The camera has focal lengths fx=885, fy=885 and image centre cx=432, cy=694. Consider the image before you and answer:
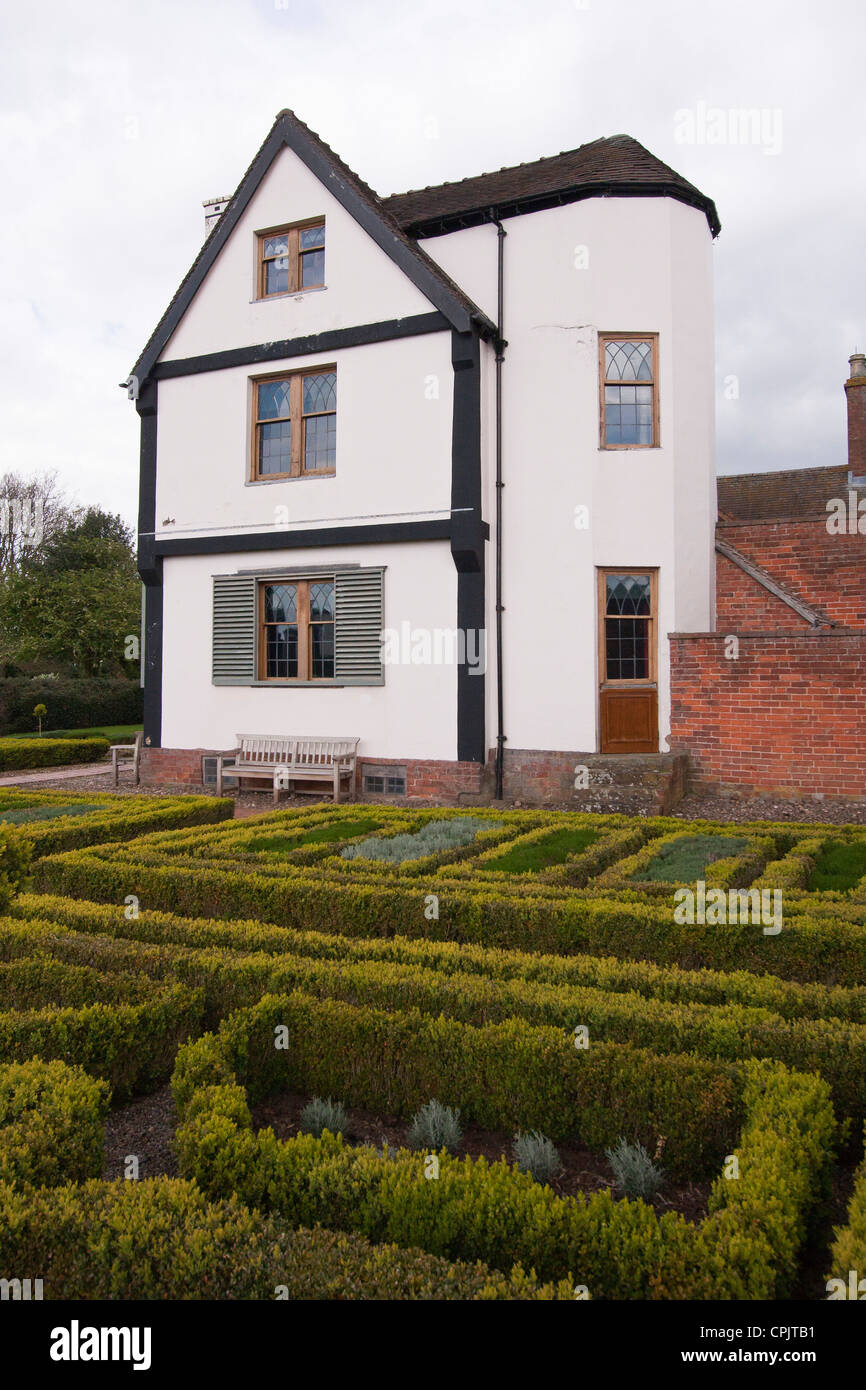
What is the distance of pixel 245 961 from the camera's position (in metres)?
5.32

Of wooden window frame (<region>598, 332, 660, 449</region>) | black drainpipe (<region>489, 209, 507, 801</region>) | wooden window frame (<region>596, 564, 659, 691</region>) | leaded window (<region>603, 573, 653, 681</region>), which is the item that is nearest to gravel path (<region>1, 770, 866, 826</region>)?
black drainpipe (<region>489, 209, 507, 801</region>)

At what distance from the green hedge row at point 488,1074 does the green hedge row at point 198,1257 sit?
1049mm

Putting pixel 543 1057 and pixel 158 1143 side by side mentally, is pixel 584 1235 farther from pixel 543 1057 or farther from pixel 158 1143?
pixel 158 1143

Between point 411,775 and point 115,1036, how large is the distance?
9.66m

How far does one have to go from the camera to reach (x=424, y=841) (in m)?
8.94

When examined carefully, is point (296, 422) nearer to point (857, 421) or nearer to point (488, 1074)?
point (488, 1074)

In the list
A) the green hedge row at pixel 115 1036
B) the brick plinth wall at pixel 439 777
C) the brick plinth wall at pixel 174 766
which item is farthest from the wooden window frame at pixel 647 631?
the green hedge row at pixel 115 1036

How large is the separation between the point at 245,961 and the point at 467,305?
1151 centimetres

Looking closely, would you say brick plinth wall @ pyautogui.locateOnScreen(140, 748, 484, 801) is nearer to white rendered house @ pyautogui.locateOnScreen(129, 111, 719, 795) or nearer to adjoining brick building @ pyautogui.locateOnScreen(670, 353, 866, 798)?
white rendered house @ pyautogui.locateOnScreen(129, 111, 719, 795)

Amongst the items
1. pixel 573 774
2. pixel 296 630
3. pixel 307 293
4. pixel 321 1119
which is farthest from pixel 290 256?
pixel 321 1119

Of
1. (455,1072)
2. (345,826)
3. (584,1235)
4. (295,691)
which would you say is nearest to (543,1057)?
(455,1072)

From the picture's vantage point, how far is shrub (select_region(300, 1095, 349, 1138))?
13.9 feet

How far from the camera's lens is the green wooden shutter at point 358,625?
14.4m

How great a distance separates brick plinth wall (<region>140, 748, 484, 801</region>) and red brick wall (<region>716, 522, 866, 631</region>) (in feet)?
15.8
